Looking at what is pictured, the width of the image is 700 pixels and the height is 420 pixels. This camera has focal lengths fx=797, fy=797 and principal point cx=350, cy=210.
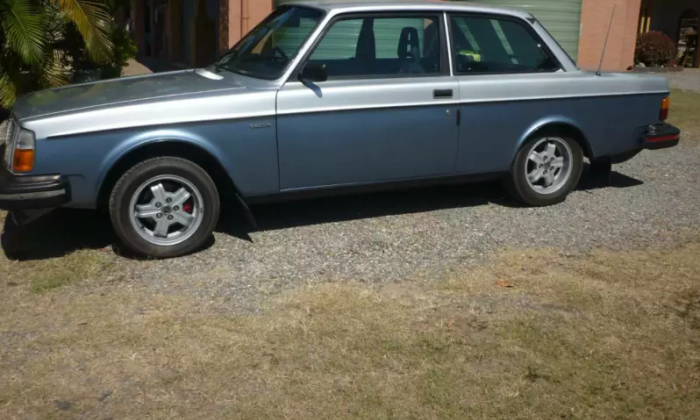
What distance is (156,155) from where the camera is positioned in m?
5.31

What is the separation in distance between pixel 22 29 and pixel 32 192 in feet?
14.2

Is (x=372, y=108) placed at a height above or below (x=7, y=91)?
above

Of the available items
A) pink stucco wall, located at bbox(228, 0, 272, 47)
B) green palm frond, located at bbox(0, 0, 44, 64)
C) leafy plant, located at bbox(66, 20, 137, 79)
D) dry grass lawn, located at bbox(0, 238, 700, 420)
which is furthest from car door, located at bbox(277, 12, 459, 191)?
pink stucco wall, located at bbox(228, 0, 272, 47)

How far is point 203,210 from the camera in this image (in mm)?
5367

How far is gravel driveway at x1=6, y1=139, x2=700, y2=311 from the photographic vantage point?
5.05m

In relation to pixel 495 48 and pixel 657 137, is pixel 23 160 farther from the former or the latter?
pixel 657 137

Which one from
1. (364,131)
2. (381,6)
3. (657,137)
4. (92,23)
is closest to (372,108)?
(364,131)

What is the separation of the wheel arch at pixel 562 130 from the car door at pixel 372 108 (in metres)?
0.73

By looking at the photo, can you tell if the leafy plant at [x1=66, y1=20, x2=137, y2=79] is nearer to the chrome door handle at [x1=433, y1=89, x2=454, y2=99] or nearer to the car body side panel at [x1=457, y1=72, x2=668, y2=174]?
the chrome door handle at [x1=433, y1=89, x2=454, y2=99]

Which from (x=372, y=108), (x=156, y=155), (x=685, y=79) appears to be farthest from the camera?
(x=685, y=79)

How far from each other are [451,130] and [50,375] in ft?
11.3

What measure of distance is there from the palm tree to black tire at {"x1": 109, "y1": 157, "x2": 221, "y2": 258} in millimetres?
4124

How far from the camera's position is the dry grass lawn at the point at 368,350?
3.58 metres

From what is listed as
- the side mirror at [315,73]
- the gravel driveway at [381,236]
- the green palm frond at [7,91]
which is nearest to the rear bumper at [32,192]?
the gravel driveway at [381,236]
